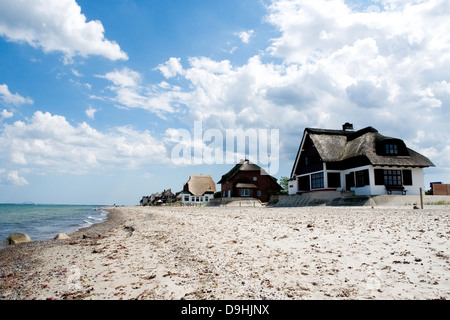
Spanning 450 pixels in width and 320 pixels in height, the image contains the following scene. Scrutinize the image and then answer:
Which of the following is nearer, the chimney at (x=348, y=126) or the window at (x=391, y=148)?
the window at (x=391, y=148)

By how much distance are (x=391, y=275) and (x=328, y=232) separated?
3.54 metres

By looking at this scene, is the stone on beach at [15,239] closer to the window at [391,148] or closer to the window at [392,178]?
the window at [392,178]

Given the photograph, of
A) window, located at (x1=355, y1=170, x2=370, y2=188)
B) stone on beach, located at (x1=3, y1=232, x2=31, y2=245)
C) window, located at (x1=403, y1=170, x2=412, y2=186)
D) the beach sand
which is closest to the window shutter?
window, located at (x1=355, y1=170, x2=370, y2=188)

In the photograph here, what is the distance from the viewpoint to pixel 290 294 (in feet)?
13.3

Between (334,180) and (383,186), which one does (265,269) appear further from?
(334,180)

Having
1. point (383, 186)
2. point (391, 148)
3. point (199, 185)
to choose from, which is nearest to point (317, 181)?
point (383, 186)

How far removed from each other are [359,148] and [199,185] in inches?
2333

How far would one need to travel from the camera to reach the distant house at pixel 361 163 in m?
27.1

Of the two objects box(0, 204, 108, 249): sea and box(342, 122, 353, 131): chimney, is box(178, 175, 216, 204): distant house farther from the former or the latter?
box(342, 122, 353, 131): chimney

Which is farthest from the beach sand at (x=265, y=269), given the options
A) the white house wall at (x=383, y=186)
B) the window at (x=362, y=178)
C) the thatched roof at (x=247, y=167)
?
the thatched roof at (x=247, y=167)

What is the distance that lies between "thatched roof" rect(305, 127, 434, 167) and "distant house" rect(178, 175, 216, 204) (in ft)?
167

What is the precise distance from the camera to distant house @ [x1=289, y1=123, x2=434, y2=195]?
2712cm
